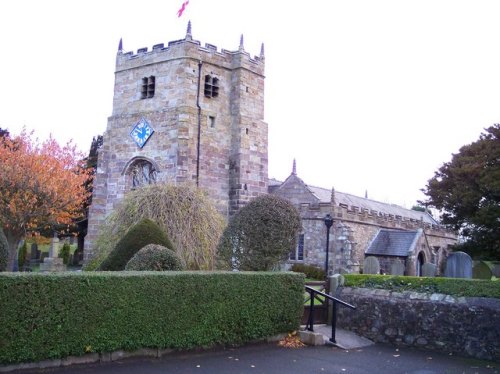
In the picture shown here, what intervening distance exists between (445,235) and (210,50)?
29.2 m

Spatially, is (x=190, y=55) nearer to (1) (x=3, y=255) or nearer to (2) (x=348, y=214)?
(1) (x=3, y=255)

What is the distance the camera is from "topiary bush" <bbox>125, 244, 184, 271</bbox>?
10445mm

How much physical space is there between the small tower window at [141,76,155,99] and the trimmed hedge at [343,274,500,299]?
13396 mm

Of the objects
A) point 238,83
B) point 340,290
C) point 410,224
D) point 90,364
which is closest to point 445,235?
point 410,224

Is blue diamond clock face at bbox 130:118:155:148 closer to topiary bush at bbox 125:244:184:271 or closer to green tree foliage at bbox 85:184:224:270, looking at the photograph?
green tree foliage at bbox 85:184:224:270

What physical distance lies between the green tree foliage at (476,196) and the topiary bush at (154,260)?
26305 millimetres

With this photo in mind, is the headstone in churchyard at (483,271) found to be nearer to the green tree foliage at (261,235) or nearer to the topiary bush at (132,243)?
the green tree foliage at (261,235)

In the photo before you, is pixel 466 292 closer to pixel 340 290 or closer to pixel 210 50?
pixel 340 290

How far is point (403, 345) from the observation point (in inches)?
453

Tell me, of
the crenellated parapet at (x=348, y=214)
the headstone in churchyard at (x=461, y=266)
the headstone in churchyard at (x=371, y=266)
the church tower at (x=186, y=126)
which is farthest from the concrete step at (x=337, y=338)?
the crenellated parapet at (x=348, y=214)

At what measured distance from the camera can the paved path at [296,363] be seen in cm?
814

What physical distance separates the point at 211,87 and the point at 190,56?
1567 mm

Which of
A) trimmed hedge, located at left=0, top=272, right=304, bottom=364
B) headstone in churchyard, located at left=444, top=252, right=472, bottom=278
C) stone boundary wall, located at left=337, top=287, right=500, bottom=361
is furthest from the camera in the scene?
headstone in churchyard, located at left=444, top=252, right=472, bottom=278

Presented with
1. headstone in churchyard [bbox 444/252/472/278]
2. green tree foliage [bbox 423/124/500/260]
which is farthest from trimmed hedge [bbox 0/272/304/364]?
green tree foliage [bbox 423/124/500/260]
